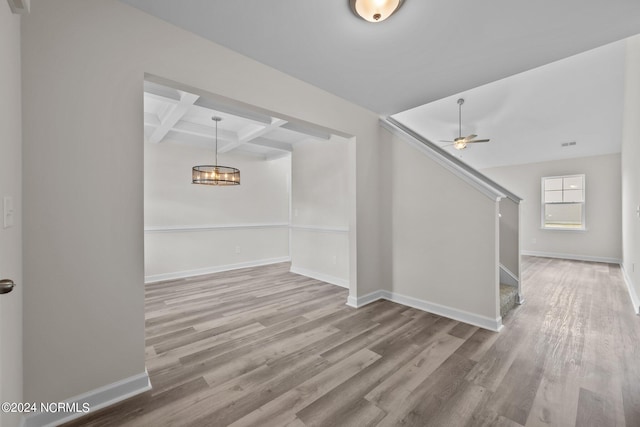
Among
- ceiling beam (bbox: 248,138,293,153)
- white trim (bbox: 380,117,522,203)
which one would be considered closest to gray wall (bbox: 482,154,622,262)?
white trim (bbox: 380,117,522,203)

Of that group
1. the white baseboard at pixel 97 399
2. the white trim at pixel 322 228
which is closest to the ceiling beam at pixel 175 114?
the white baseboard at pixel 97 399

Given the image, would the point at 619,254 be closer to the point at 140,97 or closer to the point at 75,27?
the point at 140,97

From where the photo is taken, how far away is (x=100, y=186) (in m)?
1.56

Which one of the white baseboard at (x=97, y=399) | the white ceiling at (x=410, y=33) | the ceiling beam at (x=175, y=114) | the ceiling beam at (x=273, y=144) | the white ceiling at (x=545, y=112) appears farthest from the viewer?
the ceiling beam at (x=273, y=144)

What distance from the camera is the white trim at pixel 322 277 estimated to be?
4156 millimetres

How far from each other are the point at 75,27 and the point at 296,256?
4.25 meters

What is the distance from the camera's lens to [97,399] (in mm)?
1534

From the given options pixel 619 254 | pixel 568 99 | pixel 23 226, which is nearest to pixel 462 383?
pixel 23 226

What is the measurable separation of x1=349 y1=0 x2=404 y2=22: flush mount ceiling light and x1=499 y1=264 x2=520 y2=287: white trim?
3.26 meters

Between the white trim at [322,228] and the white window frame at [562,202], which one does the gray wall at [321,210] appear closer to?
the white trim at [322,228]

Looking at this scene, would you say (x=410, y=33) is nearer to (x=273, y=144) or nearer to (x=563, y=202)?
(x=273, y=144)

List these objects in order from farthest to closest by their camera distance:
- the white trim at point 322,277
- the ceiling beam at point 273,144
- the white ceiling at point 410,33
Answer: the ceiling beam at point 273,144, the white trim at point 322,277, the white ceiling at point 410,33

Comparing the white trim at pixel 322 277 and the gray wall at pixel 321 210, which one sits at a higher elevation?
the gray wall at pixel 321 210

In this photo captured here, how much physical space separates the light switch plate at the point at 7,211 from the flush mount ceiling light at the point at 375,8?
210 cm
